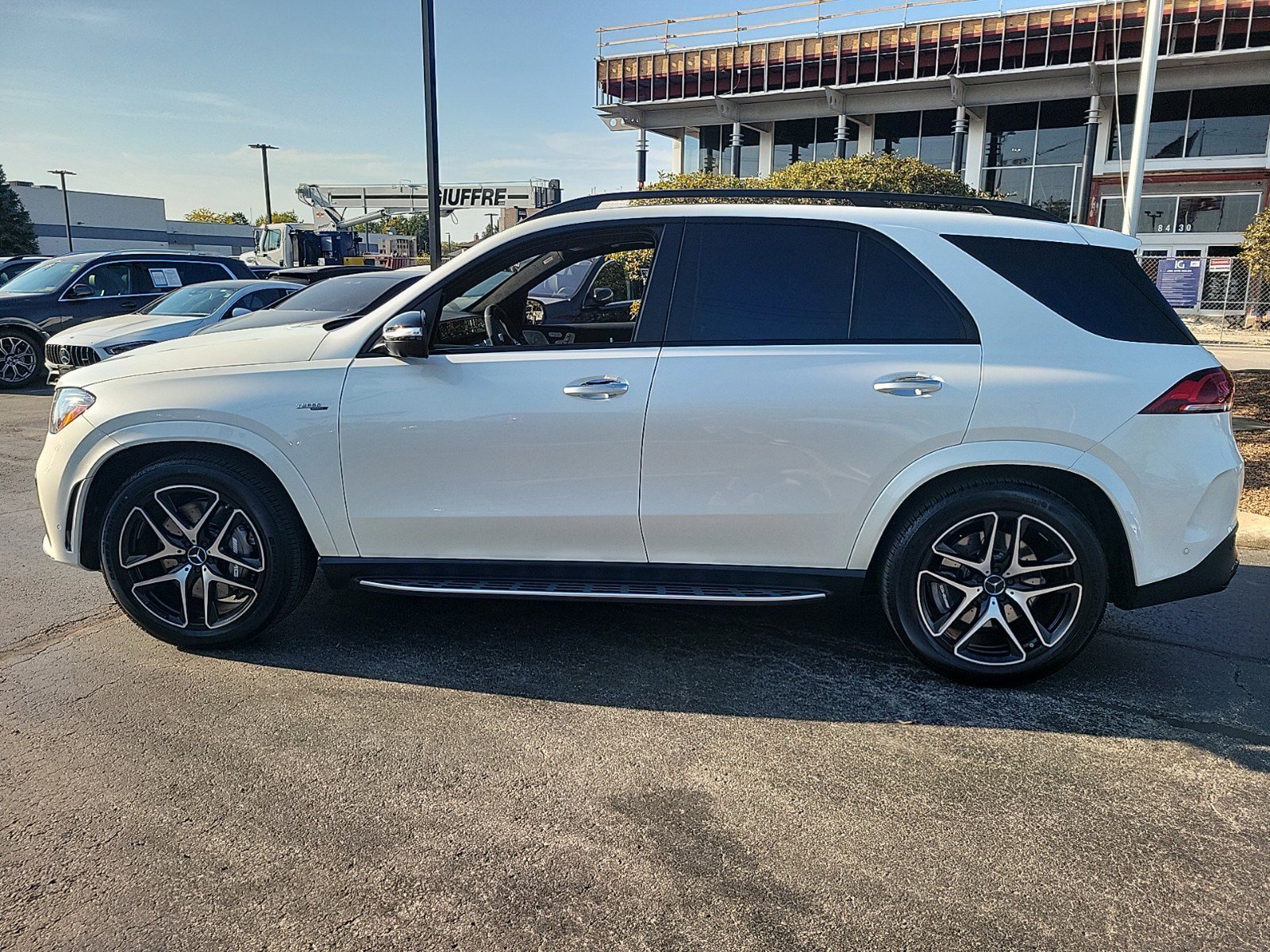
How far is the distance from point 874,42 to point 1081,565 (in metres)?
31.6

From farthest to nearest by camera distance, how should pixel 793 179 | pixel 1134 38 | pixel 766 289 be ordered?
pixel 1134 38, pixel 793 179, pixel 766 289

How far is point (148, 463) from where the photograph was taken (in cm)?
411

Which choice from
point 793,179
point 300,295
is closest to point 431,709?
point 300,295

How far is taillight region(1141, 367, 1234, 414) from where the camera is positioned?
360 cm

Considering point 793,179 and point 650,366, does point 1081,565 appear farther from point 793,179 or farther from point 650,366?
point 793,179

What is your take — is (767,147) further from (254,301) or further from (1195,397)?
(1195,397)

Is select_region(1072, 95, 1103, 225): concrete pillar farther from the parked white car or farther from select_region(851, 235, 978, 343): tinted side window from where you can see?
select_region(851, 235, 978, 343): tinted side window

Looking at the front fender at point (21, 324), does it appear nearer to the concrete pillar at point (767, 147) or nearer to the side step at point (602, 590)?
the side step at point (602, 590)

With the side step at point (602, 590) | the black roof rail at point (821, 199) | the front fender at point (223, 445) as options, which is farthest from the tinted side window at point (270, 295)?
the side step at point (602, 590)

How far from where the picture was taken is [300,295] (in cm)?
1062

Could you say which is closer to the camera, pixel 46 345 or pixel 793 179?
pixel 46 345

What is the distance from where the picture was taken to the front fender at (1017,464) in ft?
11.9

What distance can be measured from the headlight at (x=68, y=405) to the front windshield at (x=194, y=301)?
26.8 ft

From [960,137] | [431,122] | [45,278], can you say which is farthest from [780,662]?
[960,137]
